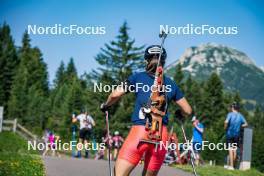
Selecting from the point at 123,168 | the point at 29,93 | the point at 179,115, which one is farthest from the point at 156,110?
the point at 29,93

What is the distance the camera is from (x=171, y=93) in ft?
18.4

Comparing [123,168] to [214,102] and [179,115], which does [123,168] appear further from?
[214,102]

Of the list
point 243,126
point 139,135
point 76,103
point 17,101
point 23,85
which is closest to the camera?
point 139,135

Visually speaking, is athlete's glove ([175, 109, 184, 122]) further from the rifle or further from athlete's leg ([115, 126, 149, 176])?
athlete's leg ([115, 126, 149, 176])

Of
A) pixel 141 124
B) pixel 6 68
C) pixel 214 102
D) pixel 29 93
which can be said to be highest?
pixel 6 68

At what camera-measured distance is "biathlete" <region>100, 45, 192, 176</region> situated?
515 centimetres

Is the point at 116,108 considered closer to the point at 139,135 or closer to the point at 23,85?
the point at 23,85

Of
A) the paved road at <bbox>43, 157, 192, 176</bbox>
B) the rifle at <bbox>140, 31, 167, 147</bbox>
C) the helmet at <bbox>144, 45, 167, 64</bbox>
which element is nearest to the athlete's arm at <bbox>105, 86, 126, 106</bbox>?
the rifle at <bbox>140, 31, 167, 147</bbox>

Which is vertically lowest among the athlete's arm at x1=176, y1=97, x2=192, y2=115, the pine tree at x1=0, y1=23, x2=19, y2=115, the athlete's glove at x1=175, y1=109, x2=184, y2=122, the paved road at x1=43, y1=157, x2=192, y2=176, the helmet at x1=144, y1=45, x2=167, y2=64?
the paved road at x1=43, y1=157, x2=192, y2=176

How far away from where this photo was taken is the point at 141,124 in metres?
5.29

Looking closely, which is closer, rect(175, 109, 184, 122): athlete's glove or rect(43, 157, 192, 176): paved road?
rect(175, 109, 184, 122): athlete's glove

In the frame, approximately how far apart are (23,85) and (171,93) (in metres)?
76.7

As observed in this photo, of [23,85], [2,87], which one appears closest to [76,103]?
[23,85]

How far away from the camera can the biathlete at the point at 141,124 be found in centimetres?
515
